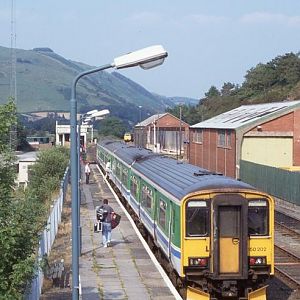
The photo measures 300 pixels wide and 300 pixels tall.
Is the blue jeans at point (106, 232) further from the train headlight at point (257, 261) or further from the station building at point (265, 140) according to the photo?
the station building at point (265, 140)

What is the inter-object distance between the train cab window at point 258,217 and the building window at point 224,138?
29228mm

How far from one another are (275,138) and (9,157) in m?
34.5

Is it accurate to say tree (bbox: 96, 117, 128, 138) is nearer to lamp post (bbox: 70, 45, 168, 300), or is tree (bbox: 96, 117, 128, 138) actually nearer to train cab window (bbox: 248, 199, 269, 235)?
train cab window (bbox: 248, 199, 269, 235)

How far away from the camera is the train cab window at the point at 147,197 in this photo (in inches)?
758

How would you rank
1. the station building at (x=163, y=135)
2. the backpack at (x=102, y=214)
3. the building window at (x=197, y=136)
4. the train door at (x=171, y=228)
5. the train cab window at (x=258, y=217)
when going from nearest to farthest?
the train cab window at (x=258, y=217)
the train door at (x=171, y=228)
the backpack at (x=102, y=214)
the building window at (x=197, y=136)
the station building at (x=163, y=135)

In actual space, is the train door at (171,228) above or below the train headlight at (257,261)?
above

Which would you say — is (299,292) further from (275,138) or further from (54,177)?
(275,138)

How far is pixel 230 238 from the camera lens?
1303cm

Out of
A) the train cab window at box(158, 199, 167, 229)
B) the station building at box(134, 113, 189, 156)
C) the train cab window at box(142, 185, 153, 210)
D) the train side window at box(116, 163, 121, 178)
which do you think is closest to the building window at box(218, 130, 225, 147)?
the train side window at box(116, 163, 121, 178)

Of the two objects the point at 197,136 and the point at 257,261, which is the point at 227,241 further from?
the point at 197,136

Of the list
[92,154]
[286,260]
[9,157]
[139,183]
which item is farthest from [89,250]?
[92,154]

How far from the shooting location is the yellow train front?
12984 mm

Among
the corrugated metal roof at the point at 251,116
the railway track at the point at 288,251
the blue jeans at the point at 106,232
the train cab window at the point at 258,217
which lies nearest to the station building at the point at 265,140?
the corrugated metal roof at the point at 251,116

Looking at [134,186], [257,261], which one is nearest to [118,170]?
[134,186]
